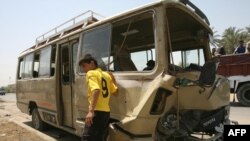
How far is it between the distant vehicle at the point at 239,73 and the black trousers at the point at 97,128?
987 centimetres

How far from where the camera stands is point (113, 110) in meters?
5.76

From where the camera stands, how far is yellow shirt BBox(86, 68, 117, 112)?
5297mm

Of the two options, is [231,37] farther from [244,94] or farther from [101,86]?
[101,86]

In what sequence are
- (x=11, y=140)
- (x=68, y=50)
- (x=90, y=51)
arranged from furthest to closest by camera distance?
(x=11, y=140), (x=68, y=50), (x=90, y=51)

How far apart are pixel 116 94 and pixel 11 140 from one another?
4.52m

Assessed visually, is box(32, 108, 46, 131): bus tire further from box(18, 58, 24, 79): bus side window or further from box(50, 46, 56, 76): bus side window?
→ box(50, 46, 56, 76): bus side window

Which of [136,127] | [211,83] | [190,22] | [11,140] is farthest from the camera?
[11,140]

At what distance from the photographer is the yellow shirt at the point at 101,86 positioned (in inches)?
209

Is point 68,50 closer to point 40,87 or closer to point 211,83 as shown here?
point 40,87

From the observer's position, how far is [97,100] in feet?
17.2

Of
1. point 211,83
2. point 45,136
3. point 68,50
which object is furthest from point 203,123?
point 45,136

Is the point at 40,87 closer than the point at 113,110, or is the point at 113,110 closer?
the point at 113,110

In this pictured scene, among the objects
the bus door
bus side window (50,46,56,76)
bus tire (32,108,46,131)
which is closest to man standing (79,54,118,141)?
the bus door

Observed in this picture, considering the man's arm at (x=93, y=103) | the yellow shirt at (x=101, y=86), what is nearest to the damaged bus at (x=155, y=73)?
the yellow shirt at (x=101, y=86)
